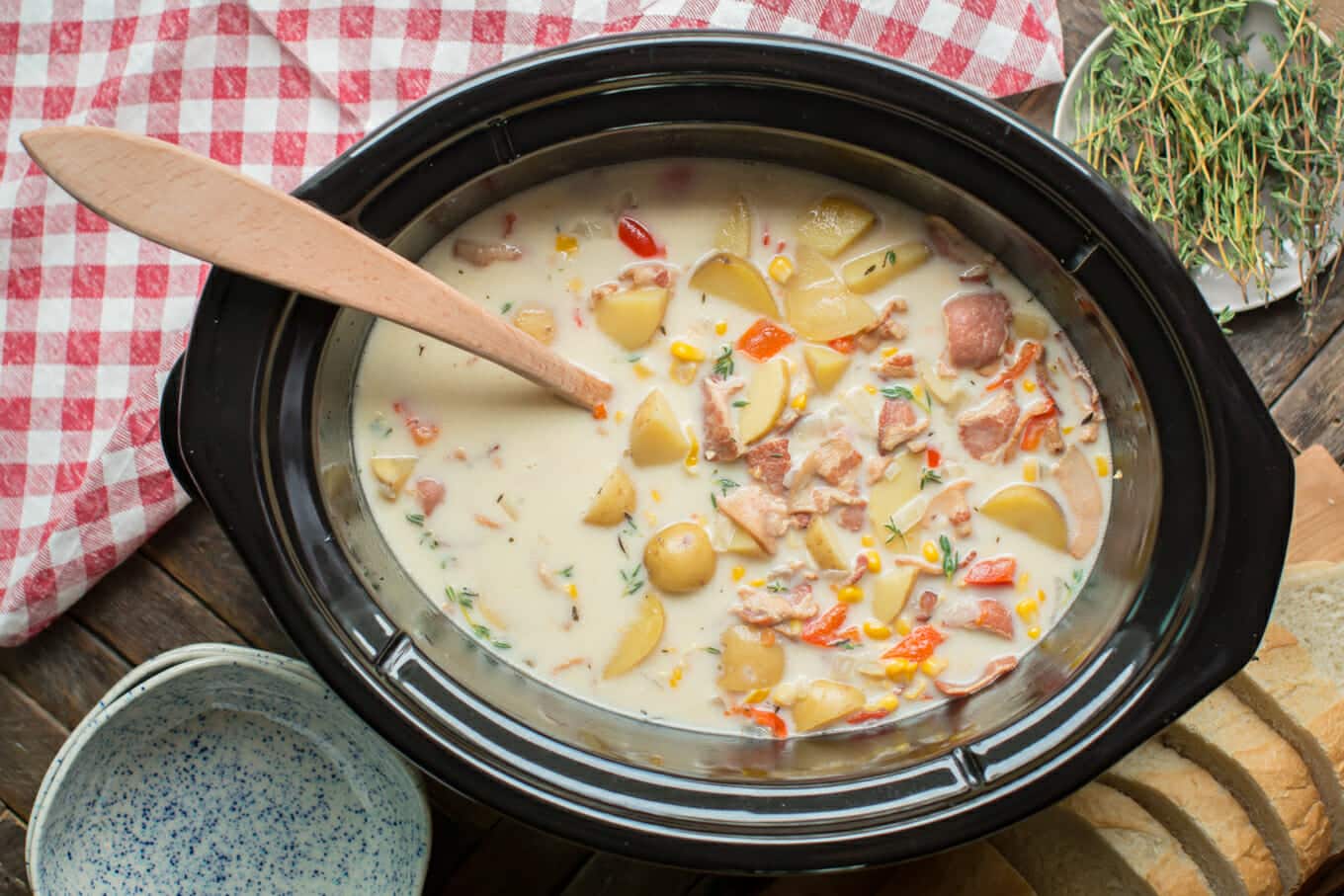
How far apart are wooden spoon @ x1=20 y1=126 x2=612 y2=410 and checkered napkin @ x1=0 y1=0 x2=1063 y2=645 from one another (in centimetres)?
63

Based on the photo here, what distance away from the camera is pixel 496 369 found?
70.0 inches

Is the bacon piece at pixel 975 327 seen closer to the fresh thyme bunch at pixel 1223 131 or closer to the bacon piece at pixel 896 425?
the bacon piece at pixel 896 425

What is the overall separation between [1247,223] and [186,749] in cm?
192

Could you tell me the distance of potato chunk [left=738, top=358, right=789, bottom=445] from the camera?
68.8 inches

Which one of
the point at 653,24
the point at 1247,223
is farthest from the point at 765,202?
the point at 1247,223

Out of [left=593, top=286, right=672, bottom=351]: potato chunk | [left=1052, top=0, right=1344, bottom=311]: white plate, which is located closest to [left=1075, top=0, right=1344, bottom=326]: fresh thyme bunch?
[left=1052, top=0, right=1344, bottom=311]: white plate

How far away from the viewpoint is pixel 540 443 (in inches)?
69.6

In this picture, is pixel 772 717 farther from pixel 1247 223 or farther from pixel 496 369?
pixel 1247 223

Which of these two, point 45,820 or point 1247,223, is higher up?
point 1247,223

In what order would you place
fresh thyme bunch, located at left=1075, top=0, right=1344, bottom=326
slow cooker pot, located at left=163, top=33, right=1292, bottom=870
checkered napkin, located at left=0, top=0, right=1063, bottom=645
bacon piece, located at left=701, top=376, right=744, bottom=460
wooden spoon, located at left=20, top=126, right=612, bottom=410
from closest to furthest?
wooden spoon, located at left=20, top=126, right=612, bottom=410, slow cooker pot, located at left=163, top=33, right=1292, bottom=870, bacon piece, located at left=701, top=376, right=744, bottom=460, fresh thyme bunch, located at left=1075, top=0, right=1344, bottom=326, checkered napkin, located at left=0, top=0, right=1063, bottom=645

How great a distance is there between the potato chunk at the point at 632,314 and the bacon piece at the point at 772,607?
0.41 metres

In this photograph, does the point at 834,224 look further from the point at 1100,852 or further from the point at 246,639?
the point at 246,639

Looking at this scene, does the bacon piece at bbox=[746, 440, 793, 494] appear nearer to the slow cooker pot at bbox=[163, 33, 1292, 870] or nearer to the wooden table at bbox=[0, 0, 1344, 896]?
the slow cooker pot at bbox=[163, 33, 1292, 870]

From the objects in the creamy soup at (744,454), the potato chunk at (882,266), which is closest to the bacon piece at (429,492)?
the creamy soup at (744,454)
